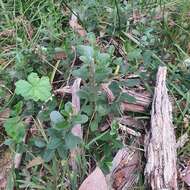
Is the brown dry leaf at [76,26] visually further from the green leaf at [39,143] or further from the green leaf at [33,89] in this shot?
the green leaf at [39,143]

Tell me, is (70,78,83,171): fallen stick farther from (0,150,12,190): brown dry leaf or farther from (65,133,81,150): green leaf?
(0,150,12,190): brown dry leaf

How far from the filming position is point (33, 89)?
1.77 meters

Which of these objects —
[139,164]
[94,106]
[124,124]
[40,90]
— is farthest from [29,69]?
[139,164]

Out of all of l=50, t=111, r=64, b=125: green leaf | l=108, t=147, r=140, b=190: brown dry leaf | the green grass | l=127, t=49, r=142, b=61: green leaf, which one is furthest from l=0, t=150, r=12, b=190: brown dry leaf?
l=127, t=49, r=142, b=61: green leaf

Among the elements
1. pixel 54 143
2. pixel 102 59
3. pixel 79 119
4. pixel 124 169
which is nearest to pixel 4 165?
pixel 54 143

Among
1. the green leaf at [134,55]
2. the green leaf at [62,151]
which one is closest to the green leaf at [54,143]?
the green leaf at [62,151]

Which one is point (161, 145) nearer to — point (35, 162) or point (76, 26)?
point (35, 162)

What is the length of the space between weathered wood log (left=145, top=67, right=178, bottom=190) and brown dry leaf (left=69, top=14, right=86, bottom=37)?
1.53 ft

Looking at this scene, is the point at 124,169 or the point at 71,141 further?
the point at 124,169

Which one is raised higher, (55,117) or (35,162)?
(55,117)

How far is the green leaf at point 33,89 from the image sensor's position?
1761 millimetres

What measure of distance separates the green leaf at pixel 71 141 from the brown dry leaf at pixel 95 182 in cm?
13

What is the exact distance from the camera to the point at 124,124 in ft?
6.16

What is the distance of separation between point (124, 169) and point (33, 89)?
0.48 meters
